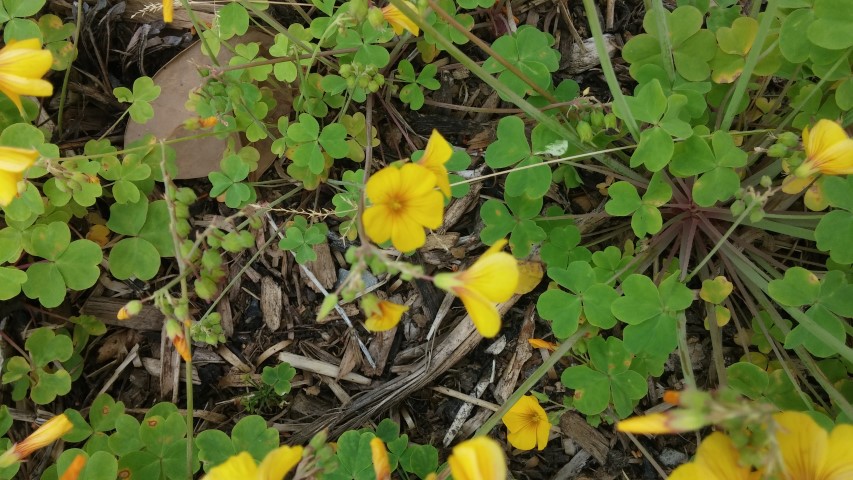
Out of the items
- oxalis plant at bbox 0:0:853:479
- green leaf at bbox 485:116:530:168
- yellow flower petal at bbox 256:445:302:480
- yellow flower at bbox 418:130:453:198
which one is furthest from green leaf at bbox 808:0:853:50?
yellow flower petal at bbox 256:445:302:480

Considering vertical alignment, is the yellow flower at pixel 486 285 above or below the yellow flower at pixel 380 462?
above

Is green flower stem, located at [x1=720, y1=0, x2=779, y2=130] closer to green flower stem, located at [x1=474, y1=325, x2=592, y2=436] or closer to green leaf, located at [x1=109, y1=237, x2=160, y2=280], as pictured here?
green flower stem, located at [x1=474, y1=325, x2=592, y2=436]

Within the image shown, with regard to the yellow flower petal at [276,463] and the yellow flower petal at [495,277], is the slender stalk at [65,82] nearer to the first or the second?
the yellow flower petal at [276,463]

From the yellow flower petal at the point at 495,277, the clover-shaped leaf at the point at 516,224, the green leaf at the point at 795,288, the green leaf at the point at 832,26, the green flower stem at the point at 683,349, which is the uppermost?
the green leaf at the point at 832,26

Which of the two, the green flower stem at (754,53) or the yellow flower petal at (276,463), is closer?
the yellow flower petal at (276,463)

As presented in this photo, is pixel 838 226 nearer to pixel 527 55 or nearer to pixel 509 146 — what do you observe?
pixel 509 146

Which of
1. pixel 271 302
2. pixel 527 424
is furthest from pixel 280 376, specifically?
pixel 527 424

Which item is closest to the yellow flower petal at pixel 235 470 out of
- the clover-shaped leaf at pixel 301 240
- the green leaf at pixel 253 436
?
the green leaf at pixel 253 436
